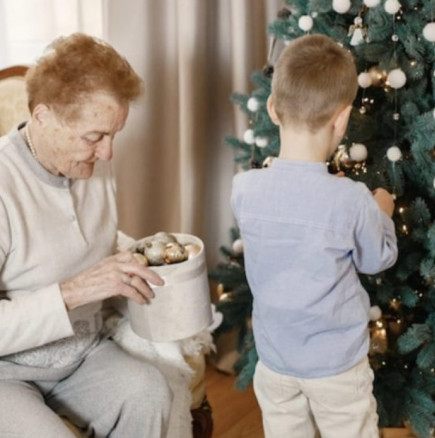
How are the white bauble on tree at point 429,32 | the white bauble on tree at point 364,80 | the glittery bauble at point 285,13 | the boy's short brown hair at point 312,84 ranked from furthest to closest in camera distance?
the glittery bauble at point 285,13 < the white bauble on tree at point 364,80 < the white bauble on tree at point 429,32 < the boy's short brown hair at point 312,84

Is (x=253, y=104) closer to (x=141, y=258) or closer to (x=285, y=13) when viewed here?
(x=285, y=13)

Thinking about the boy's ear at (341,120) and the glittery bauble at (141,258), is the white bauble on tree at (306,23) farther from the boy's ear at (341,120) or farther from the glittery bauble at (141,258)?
the glittery bauble at (141,258)

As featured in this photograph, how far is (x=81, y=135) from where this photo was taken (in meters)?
1.49

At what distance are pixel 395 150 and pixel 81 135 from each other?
74cm

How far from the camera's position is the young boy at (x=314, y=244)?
4.28 ft

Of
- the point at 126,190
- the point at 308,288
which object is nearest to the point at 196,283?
the point at 308,288

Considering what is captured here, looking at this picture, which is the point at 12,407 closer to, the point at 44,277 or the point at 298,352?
the point at 44,277

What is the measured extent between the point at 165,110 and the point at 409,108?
98cm

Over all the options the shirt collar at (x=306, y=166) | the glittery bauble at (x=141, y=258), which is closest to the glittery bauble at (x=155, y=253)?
the glittery bauble at (x=141, y=258)

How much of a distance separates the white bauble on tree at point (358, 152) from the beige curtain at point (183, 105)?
2.51ft

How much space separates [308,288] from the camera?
4.46ft

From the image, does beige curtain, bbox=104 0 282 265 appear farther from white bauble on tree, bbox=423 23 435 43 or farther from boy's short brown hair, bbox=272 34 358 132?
boy's short brown hair, bbox=272 34 358 132

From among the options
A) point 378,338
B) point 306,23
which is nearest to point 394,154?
point 306,23

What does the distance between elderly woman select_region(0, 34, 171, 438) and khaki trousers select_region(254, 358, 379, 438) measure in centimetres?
23
